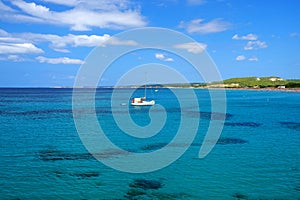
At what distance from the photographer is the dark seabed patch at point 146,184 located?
20367 millimetres

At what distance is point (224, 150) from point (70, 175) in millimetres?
16142

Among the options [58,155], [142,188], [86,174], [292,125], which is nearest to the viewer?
[142,188]

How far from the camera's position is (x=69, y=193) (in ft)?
63.5

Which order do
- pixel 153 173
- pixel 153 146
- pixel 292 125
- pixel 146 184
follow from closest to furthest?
pixel 146 184, pixel 153 173, pixel 153 146, pixel 292 125

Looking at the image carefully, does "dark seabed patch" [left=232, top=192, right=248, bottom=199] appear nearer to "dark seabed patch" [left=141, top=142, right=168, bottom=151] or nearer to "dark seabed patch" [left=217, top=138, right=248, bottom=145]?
"dark seabed patch" [left=141, top=142, right=168, bottom=151]

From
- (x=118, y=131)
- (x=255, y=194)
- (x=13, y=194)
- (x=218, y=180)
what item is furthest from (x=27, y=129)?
(x=255, y=194)

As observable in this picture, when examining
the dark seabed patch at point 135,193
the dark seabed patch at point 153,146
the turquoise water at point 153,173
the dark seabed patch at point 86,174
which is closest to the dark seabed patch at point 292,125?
the turquoise water at point 153,173

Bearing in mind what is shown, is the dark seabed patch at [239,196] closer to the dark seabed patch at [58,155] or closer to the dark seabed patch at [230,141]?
the dark seabed patch at [58,155]

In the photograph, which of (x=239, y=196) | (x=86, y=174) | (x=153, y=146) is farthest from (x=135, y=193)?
(x=153, y=146)

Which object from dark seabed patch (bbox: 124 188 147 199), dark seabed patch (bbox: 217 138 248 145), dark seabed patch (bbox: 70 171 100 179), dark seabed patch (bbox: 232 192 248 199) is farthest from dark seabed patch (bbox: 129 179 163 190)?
dark seabed patch (bbox: 217 138 248 145)

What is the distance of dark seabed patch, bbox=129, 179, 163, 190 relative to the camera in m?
20.4

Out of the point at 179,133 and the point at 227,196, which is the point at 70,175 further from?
the point at 179,133

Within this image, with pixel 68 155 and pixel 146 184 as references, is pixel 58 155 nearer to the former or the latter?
pixel 68 155

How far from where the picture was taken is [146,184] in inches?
825
